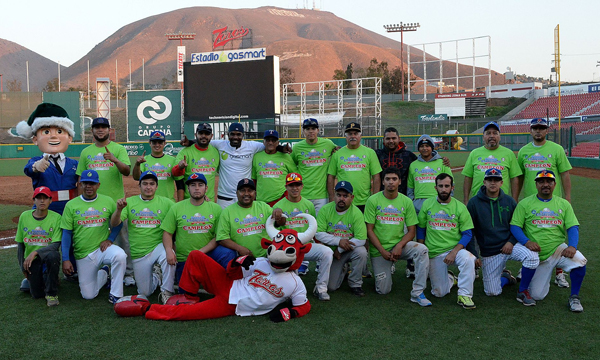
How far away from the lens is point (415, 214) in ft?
19.0

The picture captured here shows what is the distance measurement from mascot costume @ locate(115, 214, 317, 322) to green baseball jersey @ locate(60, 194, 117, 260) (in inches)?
38.4

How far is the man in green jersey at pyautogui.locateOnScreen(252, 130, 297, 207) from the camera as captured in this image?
671 centimetres

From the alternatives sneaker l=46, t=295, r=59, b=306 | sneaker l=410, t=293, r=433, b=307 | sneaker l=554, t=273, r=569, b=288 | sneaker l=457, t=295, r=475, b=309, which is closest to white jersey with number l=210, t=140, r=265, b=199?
sneaker l=46, t=295, r=59, b=306

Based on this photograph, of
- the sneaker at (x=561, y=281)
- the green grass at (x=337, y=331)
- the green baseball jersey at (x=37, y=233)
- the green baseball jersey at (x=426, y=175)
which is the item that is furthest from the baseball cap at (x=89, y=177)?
the sneaker at (x=561, y=281)

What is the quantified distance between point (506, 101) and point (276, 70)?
40.6m

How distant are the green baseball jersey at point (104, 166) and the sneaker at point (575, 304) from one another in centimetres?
531

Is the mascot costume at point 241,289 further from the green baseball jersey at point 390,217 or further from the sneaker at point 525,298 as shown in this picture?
the sneaker at point 525,298

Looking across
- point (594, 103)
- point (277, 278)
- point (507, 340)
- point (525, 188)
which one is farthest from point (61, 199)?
point (594, 103)

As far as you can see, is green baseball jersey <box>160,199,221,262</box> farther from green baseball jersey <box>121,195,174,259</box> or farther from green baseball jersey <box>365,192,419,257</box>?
green baseball jersey <box>365,192,419,257</box>

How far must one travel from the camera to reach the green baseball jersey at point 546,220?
5.31 m

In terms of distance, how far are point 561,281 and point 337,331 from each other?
301cm

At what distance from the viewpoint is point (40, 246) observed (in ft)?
18.5

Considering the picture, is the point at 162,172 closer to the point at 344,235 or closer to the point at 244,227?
the point at 244,227

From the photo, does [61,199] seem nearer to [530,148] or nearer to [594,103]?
[530,148]
